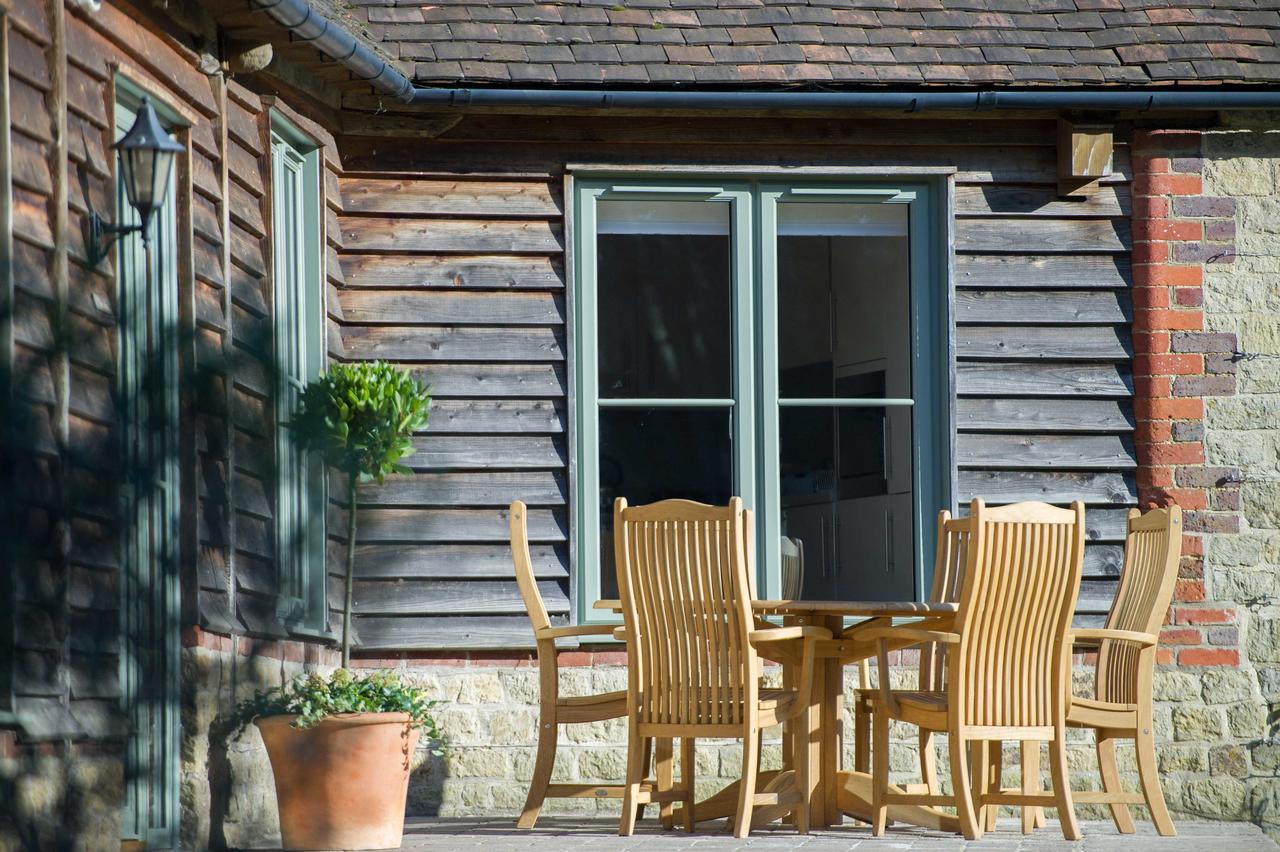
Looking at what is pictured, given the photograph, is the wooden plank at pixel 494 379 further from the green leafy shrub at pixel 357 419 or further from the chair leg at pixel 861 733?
the chair leg at pixel 861 733

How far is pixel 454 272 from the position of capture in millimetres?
7012

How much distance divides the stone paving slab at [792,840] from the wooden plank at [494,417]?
163cm

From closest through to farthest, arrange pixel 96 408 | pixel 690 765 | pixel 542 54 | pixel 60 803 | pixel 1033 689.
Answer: pixel 60 803 → pixel 96 408 → pixel 1033 689 → pixel 690 765 → pixel 542 54

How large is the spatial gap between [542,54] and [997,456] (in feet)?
8.35

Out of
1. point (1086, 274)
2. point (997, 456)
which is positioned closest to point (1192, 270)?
point (1086, 274)

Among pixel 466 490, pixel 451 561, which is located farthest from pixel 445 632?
pixel 466 490

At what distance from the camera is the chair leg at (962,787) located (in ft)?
17.3

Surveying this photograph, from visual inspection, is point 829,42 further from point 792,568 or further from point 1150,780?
point 1150,780

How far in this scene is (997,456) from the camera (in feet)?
23.3

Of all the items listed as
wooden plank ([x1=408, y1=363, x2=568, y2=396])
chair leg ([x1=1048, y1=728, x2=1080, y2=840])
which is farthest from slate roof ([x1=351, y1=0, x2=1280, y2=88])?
chair leg ([x1=1048, y1=728, x2=1080, y2=840])

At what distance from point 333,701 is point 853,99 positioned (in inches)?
128

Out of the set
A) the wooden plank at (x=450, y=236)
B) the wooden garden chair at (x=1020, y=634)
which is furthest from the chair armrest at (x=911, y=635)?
the wooden plank at (x=450, y=236)

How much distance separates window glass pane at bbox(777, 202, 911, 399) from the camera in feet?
23.6

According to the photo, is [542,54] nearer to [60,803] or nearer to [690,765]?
[690,765]
